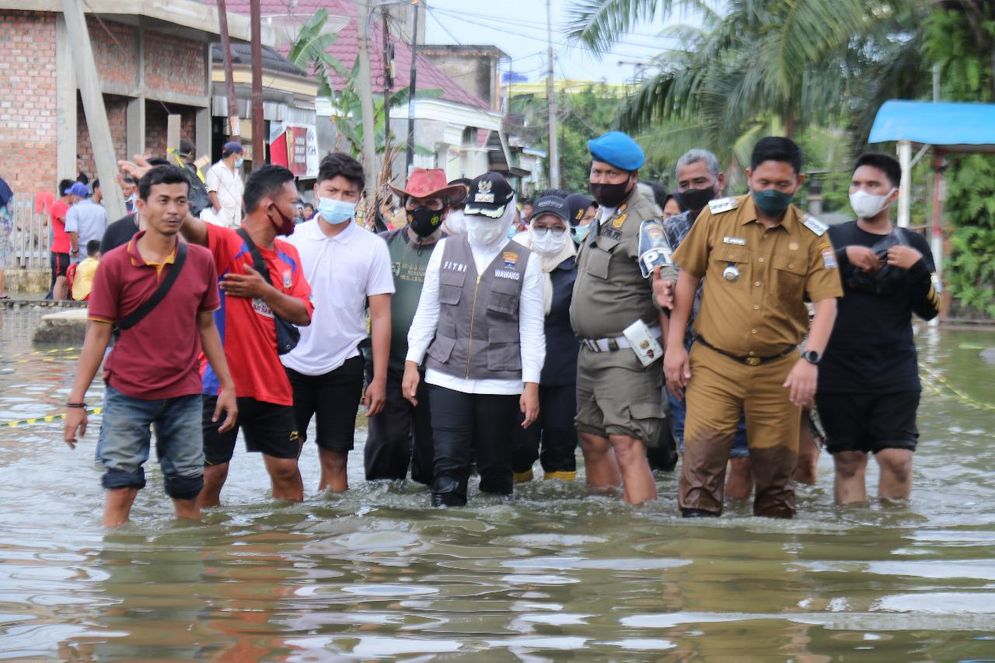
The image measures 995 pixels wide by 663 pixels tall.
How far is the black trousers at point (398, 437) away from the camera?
820 centimetres

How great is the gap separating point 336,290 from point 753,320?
2.32 meters

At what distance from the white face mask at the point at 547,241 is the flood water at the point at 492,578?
1425mm

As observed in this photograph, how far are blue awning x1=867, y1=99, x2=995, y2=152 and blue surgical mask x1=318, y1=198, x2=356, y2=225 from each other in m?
12.7

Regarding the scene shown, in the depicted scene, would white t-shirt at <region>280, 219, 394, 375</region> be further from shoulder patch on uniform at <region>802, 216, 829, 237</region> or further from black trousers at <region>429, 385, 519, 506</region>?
shoulder patch on uniform at <region>802, 216, 829, 237</region>

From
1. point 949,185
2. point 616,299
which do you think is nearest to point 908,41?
point 949,185

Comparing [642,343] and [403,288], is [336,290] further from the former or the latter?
[642,343]

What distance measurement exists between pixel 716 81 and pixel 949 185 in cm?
710

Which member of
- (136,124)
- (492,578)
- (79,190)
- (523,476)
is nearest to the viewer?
(492,578)

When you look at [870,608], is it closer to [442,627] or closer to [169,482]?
[442,627]

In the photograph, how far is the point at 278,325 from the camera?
23.9ft

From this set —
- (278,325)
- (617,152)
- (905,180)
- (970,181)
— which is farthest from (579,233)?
(970,181)

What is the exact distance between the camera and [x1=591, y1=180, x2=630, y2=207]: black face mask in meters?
7.41

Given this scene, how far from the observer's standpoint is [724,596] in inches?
209

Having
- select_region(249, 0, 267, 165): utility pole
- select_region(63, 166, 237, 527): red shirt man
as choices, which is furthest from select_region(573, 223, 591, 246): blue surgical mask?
select_region(249, 0, 267, 165): utility pole
